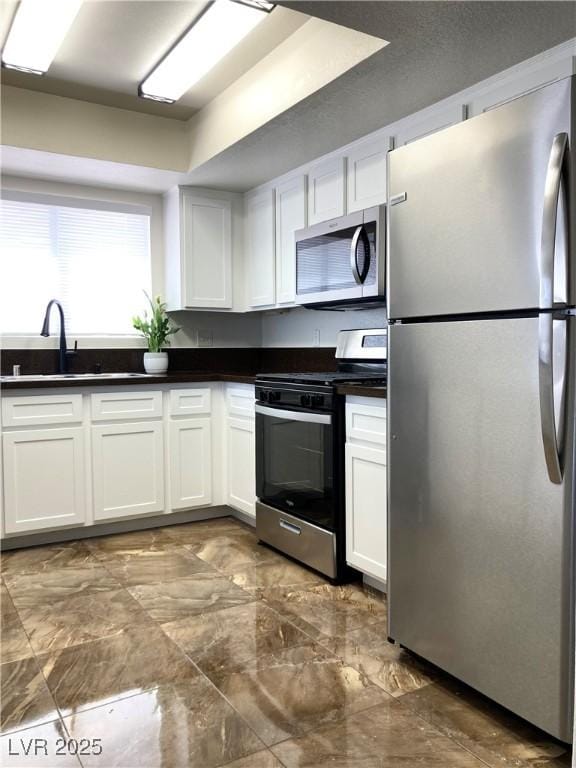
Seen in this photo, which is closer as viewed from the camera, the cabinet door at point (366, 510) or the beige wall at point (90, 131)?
the cabinet door at point (366, 510)

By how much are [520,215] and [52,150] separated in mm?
2701

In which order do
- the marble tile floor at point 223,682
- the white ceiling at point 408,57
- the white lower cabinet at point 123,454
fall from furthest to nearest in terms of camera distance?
the white lower cabinet at point 123,454 < the white ceiling at point 408,57 < the marble tile floor at point 223,682

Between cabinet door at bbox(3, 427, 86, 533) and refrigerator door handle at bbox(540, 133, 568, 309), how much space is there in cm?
271

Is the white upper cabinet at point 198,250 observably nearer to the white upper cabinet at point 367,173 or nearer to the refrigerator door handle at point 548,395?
the white upper cabinet at point 367,173

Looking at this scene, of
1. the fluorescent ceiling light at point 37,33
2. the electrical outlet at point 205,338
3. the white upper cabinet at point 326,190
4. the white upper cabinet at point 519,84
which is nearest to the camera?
the white upper cabinet at point 519,84

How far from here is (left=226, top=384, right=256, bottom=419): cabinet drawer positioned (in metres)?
3.65

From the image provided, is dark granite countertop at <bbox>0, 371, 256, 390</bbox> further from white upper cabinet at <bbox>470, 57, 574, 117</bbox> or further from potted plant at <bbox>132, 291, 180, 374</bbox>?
white upper cabinet at <bbox>470, 57, 574, 117</bbox>

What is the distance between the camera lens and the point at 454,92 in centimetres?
259

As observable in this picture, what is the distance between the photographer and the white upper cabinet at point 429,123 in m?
2.62

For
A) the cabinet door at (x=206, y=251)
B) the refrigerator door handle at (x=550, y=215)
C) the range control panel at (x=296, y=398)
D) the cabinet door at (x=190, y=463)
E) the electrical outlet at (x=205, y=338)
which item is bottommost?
the cabinet door at (x=190, y=463)

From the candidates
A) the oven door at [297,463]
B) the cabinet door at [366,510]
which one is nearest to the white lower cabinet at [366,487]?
the cabinet door at [366,510]

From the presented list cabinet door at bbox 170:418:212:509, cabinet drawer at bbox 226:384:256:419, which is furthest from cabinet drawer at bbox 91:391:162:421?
cabinet drawer at bbox 226:384:256:419

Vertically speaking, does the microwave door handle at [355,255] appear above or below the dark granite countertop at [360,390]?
above

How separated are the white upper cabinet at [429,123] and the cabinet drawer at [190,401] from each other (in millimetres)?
1859
